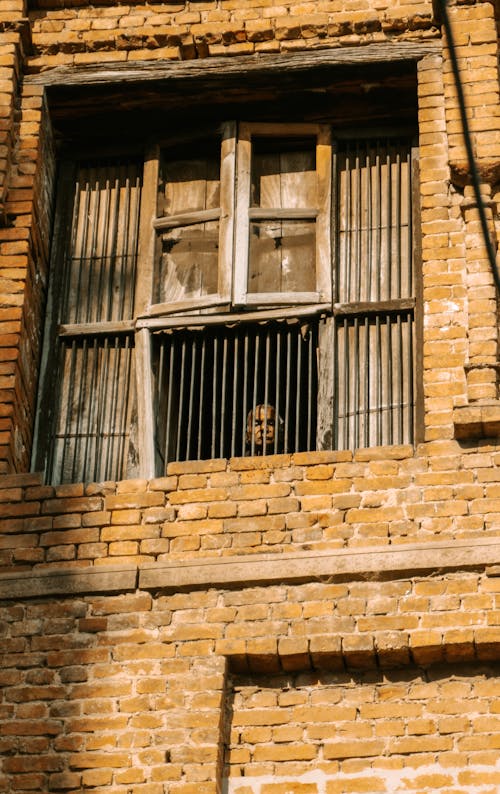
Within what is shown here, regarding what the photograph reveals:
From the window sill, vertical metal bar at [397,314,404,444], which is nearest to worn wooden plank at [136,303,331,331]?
vertical metal bar at [397,314,404,444]

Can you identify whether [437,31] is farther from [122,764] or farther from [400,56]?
[122,764]

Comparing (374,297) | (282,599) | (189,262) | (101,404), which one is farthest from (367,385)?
(282,599)

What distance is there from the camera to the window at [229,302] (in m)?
10.6

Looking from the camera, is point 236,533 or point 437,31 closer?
point 236,533

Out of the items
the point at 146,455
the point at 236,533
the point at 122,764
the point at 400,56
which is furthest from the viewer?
the point at 400,56

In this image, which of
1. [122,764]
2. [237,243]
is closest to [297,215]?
[237,243]

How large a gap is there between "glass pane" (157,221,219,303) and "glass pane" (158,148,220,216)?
165 mm

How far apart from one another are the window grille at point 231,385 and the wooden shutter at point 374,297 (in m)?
0.22

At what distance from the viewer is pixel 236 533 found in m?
9.72

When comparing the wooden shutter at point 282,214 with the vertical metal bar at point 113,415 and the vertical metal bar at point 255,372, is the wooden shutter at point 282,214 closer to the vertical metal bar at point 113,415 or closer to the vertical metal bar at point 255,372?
the vertical metal bar at point 255,372

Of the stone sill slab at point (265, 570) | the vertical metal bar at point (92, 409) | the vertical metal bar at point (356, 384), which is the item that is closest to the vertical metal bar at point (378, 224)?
the vertical metal bar at point (356, 384)

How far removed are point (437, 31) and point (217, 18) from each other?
134 cm

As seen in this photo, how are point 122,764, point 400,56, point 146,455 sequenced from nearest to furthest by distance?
point 122,764, point 146,455, point 400,56

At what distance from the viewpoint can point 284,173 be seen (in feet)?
37.5
